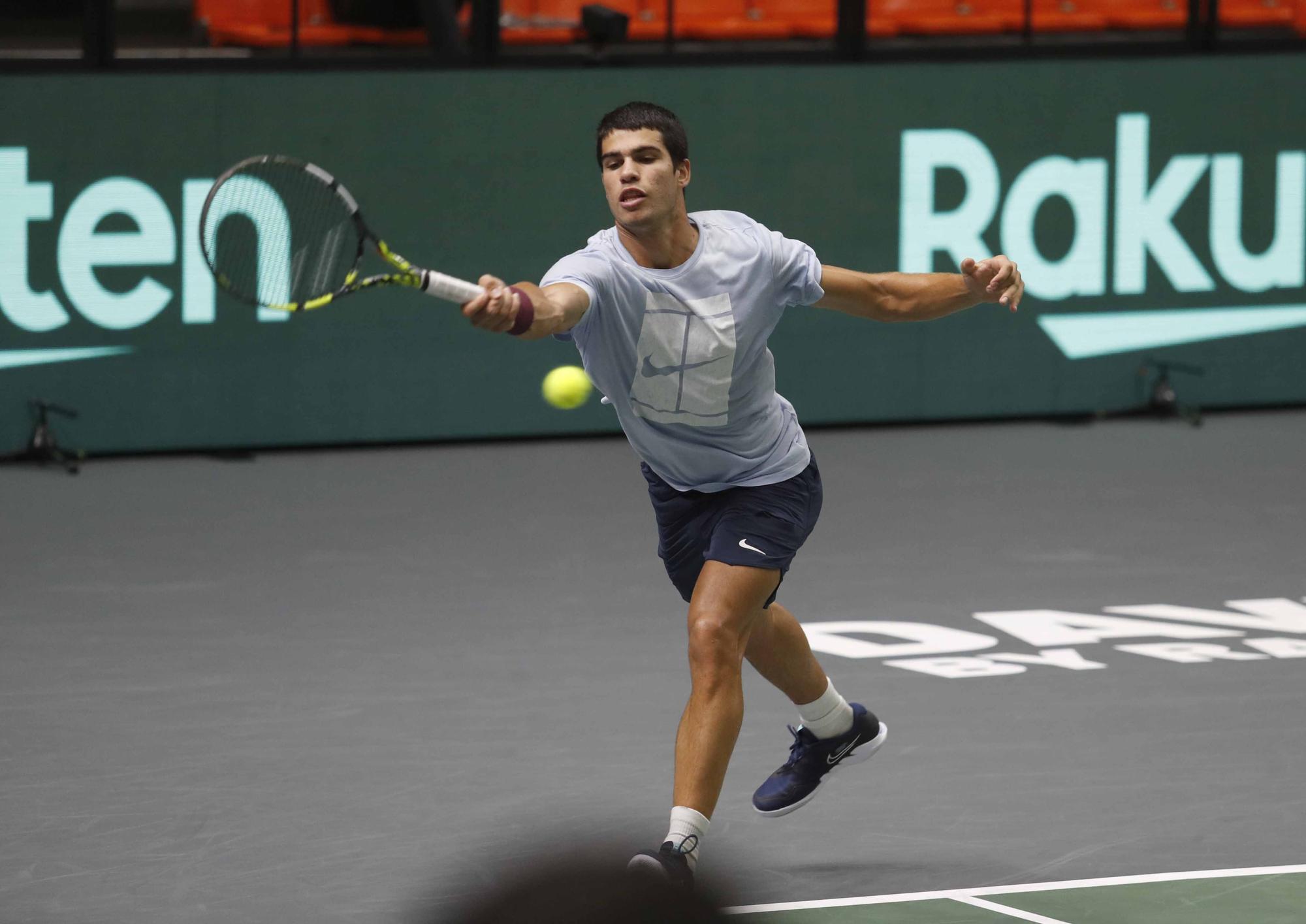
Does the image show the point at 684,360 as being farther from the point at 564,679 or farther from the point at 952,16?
the point at 952,16

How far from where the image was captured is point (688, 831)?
16.3 feet

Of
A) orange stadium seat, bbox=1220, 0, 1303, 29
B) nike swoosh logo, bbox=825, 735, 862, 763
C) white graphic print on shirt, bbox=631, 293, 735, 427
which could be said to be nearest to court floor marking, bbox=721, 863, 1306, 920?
nike swoosh logo, bbox=825, 735, 862, 763

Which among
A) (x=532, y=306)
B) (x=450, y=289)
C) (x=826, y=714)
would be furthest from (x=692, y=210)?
(x=450, y=289)

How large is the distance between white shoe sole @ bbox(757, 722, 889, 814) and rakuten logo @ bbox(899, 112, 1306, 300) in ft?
19.8

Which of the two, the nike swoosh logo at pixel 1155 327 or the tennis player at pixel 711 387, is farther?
the nike swoosh logo at pixel 1155 327

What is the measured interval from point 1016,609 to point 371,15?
5098 millimetres

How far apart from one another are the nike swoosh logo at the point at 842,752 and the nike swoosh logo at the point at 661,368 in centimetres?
123

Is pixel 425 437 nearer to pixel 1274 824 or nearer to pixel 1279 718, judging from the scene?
pixel 1279 718

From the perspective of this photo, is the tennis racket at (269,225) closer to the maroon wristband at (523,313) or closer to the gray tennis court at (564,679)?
the gray tennis court at (564,679)

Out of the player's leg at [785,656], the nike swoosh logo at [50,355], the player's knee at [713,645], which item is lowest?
the player's leg at [785,656]

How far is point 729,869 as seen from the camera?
543 centimetres

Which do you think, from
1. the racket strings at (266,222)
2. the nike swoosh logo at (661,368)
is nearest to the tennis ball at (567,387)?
the nike swoosh logo at (661,368)

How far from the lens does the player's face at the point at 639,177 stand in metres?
5.18

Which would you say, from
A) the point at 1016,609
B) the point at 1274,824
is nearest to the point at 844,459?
the point at 1016,609
